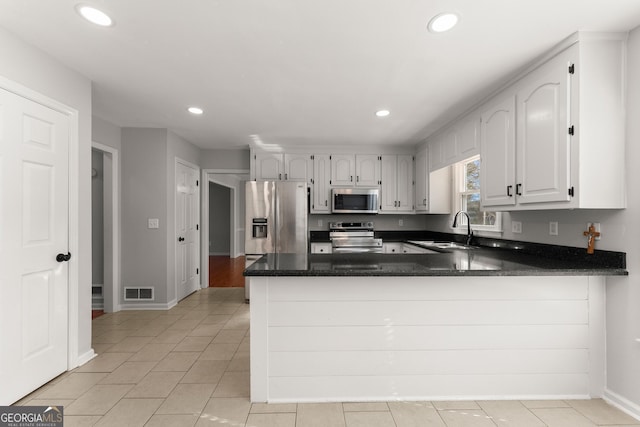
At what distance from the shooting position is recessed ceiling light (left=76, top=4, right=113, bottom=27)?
1676 mm

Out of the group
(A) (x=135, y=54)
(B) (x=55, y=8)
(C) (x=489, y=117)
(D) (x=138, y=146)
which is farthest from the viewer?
(D) (x=138, y=146)

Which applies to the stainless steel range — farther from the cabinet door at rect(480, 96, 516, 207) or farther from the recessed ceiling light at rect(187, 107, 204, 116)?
the recessed ceiling light at rect(187, 107, 204, 116)

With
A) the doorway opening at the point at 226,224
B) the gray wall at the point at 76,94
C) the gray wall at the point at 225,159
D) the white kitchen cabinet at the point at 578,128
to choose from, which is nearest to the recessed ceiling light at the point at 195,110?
the gray wall at the point at 76,94

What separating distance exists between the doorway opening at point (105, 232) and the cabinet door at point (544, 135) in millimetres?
4322

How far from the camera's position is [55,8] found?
1686 mm

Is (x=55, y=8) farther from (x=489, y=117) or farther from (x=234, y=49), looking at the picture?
(x=489, y=117)

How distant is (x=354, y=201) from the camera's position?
4.58 m

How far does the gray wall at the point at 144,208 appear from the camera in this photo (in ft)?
13.0

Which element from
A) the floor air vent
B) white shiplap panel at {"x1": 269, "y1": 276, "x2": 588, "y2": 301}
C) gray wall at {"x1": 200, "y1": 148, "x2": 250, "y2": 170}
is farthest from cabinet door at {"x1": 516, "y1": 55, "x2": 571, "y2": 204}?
the floor air vent

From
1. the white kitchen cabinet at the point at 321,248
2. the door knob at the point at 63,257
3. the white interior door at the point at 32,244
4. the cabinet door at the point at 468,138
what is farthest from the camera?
the white kitchen cabinet at the point at 321,248

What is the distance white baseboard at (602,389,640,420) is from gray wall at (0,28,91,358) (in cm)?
378

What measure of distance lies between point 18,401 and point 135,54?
239cm

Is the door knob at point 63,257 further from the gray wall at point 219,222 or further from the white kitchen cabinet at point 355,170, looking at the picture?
the gray wall at point 219,222

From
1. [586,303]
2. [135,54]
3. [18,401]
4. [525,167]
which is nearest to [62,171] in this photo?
[135,54]
